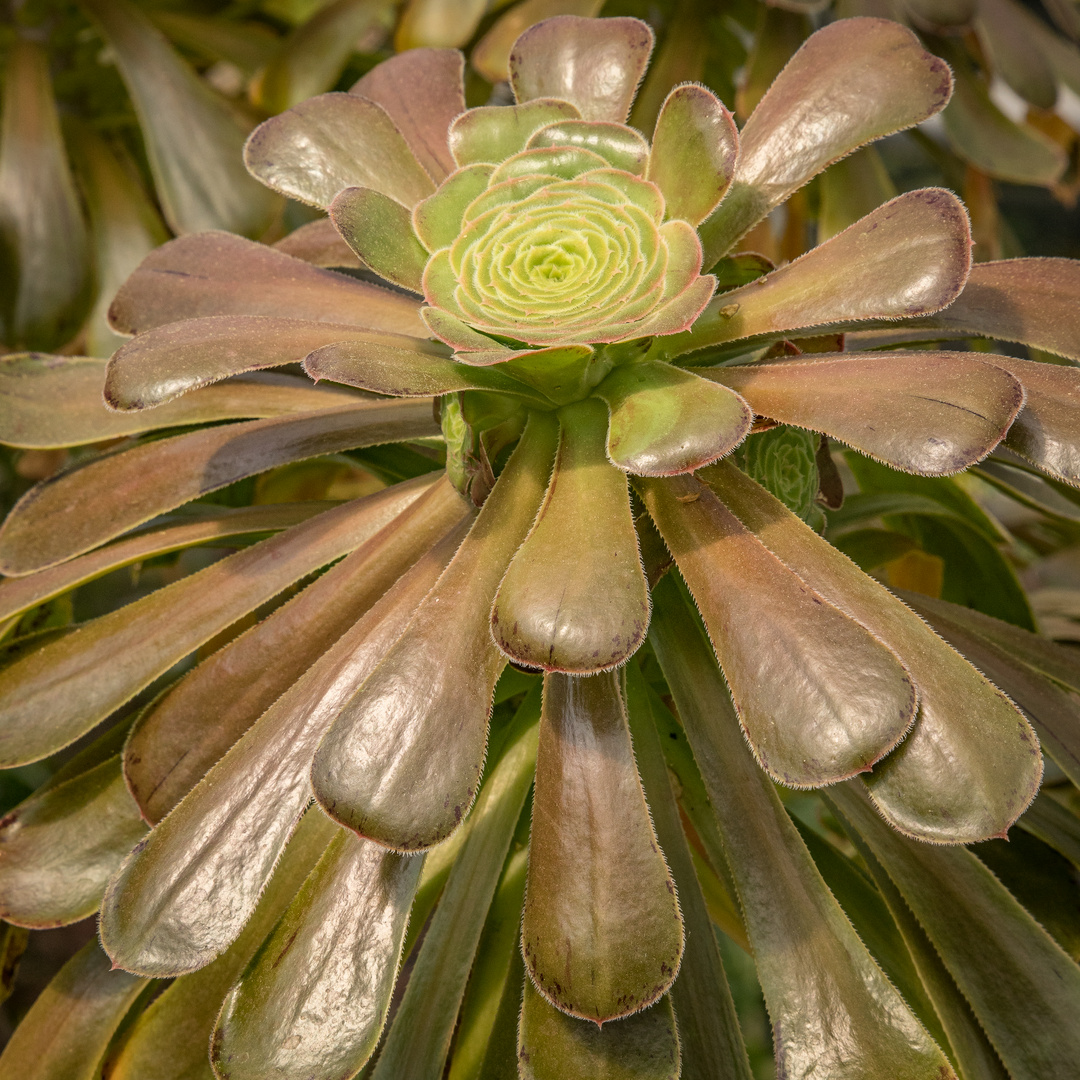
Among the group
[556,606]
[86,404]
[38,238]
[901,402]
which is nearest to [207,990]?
[556,606]

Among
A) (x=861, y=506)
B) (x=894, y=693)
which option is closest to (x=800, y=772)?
(x=894, y=693)

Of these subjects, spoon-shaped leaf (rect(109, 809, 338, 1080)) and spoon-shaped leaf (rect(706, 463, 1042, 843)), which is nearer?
spoon-shaped leaf (rect(706, 463, 1042, 843))

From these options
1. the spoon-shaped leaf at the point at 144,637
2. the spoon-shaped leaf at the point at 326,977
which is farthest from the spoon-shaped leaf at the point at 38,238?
the spoon-shaped leaf at the point at 326,977

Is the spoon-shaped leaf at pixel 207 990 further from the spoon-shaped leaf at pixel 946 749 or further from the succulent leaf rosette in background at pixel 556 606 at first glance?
the spoon-shaped leaf at pixel 946 749

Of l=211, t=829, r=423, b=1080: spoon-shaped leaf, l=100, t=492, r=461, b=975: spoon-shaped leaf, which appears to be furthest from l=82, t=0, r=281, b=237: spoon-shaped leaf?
l=211, t=829, r=423, b=1080: spoon-shaped leaf

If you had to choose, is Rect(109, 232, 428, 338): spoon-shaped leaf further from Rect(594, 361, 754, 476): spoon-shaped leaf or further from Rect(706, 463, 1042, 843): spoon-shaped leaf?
Rect(706, 463, 1042, 843): spoon-shaped leaf

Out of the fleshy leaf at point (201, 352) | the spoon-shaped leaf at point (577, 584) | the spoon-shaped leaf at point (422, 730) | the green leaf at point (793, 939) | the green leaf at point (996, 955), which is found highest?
the fleshy leaf at point (201, 352)
